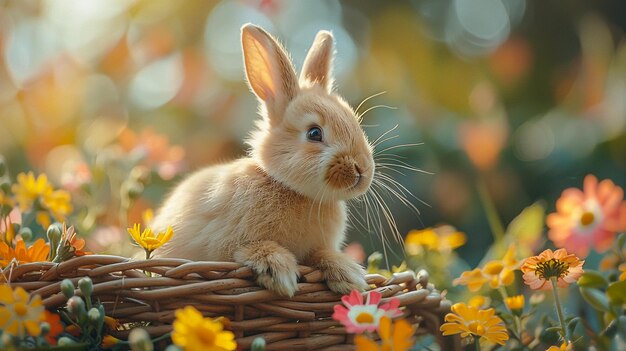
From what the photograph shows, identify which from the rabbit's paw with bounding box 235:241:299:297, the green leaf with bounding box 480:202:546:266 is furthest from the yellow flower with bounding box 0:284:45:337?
the green leaf with bounding box 480:202:546:266

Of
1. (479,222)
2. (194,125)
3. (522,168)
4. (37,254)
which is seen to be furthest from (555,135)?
(37,254)

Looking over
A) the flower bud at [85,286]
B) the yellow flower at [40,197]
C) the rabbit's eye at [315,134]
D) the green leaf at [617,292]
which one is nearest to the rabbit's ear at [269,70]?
the rabbit's eye at [315,134]

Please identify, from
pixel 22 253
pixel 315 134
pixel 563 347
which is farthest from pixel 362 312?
pixel 22 253

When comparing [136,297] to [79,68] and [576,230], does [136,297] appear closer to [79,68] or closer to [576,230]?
[576,230]

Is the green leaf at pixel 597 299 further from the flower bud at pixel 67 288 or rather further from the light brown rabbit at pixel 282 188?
the flower bud at pixel 67 288

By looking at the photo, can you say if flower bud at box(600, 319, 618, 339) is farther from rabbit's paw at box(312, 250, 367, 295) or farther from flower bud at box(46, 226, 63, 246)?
flower bud at box(46, 226, 63, 246)

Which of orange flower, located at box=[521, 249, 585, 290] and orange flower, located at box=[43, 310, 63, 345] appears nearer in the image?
orange flower, located at box=[43, 310, 63, 345]
